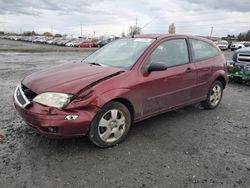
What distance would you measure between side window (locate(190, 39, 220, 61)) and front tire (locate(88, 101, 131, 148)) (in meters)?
2.14

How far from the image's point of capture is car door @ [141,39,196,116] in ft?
14.5

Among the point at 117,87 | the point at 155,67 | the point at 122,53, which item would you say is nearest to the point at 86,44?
the point at 122,53

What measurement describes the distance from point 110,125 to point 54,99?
0.89 m

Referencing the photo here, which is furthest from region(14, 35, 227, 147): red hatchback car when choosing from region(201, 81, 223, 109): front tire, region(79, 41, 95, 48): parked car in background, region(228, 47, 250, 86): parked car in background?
region(79, 41, 95, 48): parked car in background

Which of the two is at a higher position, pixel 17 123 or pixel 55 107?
pixel 55 107

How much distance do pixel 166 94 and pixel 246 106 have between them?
2.92m

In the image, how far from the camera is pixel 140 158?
3744 millimetres

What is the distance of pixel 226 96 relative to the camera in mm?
7617

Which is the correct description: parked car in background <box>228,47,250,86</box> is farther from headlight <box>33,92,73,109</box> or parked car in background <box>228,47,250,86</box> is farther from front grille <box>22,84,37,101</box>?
front grille <box>22,84,37,101</box>

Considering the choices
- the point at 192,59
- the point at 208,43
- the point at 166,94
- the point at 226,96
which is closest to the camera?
the point at 166,94

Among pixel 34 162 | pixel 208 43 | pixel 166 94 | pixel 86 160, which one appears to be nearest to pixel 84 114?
pixel 86 160

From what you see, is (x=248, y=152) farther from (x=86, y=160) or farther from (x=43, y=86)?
(x=43, y=86)

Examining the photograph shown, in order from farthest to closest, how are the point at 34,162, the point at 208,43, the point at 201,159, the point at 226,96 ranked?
the point at 226,96 → the point at 208,43 → the point at 201,159 → the point at 34,162

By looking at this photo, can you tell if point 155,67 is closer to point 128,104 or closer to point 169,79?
point 169,79
